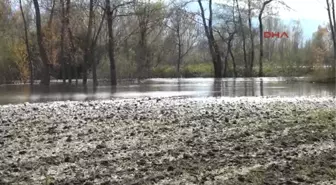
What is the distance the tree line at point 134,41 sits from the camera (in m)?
29.7

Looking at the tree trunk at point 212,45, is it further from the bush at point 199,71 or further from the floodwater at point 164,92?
the floodwater at point 164,92

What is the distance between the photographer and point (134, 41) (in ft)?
139

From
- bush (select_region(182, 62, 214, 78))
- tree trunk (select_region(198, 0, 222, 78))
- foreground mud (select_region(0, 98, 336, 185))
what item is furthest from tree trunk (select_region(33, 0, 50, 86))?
bush (select_region(182, 62, 214, 78))

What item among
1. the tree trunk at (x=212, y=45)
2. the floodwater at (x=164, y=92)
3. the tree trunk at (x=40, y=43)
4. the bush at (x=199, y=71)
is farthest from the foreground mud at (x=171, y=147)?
the bush at (x=199, y=71)

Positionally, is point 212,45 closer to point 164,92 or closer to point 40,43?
point 40,43

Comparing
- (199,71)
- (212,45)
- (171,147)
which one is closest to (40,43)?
(212,45)

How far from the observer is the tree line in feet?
97.3

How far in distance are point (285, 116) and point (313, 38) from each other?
41588 millimetres

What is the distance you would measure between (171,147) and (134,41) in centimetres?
3708

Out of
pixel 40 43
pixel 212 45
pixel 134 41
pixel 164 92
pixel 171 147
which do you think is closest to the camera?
pixel 171 147

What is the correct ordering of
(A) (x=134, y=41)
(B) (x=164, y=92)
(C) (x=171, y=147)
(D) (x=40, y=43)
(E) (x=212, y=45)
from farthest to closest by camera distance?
1. (A) (x=134, y=41)
2. (E) (x=212, y=45)
3. (D) (x=40, y=43)
4. (B) (x=164, y=92)
5. (C) (x=171, y=147)

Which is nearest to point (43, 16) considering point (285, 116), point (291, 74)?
point (291, 74)

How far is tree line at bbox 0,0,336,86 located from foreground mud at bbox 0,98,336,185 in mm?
18386

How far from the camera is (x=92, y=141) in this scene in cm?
640
